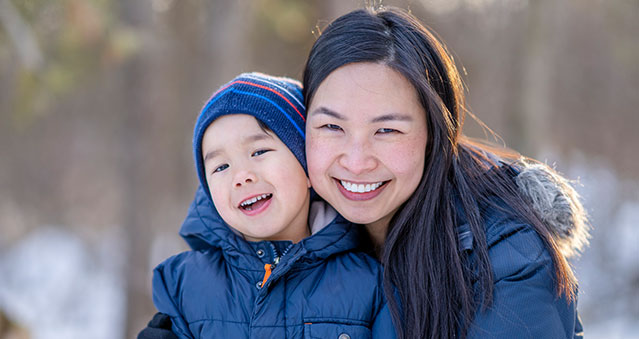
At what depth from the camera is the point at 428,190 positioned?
200cm

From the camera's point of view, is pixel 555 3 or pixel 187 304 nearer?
pixel 187 304

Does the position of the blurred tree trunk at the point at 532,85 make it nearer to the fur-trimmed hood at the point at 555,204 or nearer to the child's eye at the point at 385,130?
the fur-trimmed hood at the point at 555,204

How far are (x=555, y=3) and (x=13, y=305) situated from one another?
7866 millimetres

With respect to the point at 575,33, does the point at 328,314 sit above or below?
below

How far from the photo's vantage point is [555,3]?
275 inches

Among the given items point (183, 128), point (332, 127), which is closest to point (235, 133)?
point (332, 127)

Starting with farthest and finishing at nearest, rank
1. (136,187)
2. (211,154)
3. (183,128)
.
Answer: (183,128) → (136,187) → (211,154)

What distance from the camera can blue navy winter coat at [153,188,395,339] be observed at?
1.94 metres

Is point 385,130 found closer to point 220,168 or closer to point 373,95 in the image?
point 373,95

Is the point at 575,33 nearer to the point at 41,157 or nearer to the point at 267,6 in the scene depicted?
the point at 267,6

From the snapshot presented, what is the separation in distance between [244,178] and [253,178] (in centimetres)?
3

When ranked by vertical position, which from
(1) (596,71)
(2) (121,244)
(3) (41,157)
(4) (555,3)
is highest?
(4) (555,3)

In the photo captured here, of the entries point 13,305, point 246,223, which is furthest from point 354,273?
point 13,305

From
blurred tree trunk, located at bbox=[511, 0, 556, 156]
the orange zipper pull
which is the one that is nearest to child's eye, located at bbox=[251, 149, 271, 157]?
the orange zipper pull
